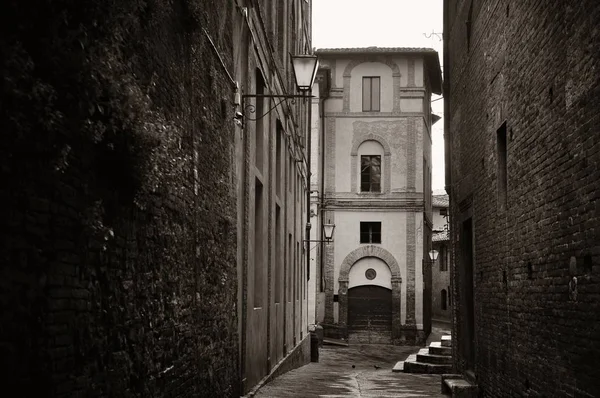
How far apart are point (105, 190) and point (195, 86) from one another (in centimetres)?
307

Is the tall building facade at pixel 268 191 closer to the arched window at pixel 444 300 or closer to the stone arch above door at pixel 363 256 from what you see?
the stone arch above door at pixel 363 256

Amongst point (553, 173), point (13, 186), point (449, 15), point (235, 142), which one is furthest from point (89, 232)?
point (449, 15)

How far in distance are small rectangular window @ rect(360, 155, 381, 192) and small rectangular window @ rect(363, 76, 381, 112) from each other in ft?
6.53

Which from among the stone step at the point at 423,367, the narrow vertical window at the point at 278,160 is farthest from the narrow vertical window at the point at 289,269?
the stone step at the point at 423,367

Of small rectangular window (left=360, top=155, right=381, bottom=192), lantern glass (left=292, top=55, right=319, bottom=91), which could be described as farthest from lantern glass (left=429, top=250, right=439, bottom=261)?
lantern glass (left=292, top=55, right=319, bottom=91)

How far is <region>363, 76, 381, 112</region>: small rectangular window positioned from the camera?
3350 centimetres

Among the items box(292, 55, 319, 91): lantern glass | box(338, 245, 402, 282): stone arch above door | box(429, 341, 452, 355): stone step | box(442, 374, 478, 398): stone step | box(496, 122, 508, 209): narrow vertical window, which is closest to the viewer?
box(496, 122, 508, 209): narrow vertical window

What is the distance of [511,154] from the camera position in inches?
373

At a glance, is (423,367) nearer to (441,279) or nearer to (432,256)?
(432,256)

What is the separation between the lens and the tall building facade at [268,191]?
11109mm

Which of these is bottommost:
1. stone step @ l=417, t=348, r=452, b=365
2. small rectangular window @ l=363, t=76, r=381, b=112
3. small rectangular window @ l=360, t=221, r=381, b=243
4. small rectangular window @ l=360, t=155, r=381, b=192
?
stone step @ l=417, t=348, r=452, b=365

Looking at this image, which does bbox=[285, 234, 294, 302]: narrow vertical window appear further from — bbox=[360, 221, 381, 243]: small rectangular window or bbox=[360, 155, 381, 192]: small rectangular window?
bbox=[360, 155, 381, 192]: small rectangular window

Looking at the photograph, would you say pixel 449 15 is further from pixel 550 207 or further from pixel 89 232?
pixel 89 232

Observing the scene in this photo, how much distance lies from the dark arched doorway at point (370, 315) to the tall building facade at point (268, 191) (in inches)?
391
